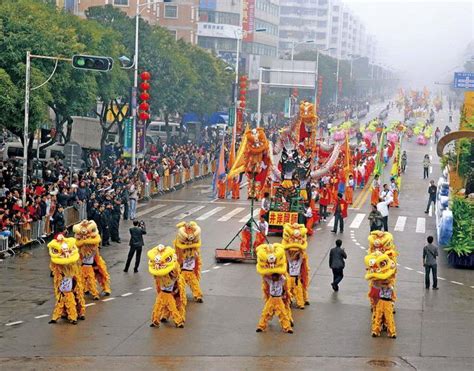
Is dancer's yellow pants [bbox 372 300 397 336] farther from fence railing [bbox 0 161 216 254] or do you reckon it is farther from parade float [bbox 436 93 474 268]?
fence railing [bbox 0 161 216 254]

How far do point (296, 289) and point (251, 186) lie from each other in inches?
278

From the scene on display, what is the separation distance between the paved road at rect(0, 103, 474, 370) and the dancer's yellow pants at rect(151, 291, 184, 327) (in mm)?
199

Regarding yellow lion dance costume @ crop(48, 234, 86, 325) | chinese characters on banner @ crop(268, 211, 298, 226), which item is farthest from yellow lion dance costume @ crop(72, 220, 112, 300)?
chinese characters on banner @ crop(268, 211, 298, 226)

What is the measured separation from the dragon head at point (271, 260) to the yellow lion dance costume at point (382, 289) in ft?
5.28

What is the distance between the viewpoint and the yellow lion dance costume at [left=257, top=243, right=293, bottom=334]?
1983 cm

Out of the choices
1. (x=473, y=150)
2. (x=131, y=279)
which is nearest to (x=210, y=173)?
(x=473, y=150)

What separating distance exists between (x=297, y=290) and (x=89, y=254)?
4409mm

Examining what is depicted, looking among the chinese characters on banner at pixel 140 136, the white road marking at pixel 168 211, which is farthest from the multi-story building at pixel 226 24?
the white road marking at pixel 168 211

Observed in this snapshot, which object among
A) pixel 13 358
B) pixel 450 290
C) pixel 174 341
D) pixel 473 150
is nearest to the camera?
pixel 13 358

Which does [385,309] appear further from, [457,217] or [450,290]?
[457,217]

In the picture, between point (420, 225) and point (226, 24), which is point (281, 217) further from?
point (226, 24)

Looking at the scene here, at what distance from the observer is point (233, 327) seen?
20328 mm

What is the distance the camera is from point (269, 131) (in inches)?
3169

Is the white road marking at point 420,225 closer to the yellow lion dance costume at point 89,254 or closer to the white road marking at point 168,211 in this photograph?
the white road marking at point 168,211
